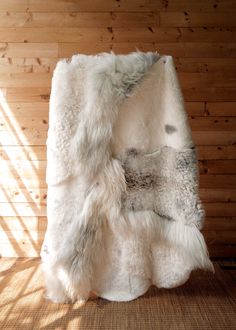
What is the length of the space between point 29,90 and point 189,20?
100 cm

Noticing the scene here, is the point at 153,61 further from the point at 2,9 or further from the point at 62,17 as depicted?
the point at 2,9

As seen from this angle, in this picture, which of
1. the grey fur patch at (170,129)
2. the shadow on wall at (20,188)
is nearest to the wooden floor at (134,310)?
the shadow on wall at (20,188)

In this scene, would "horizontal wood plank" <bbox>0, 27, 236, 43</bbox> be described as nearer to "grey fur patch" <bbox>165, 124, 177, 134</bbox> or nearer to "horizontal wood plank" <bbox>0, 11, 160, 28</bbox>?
"horizontal wood plank" <bbox>0, 11, 160, 28</bbox>

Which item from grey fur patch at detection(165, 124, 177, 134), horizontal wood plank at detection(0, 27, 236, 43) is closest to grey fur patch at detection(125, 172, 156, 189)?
grey fur patch at detection(165, 124, 177, 134)

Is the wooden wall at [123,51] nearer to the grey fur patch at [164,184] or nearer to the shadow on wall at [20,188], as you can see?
the shadow on wall at [20,188]

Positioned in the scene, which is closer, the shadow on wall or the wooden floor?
the wooden floor

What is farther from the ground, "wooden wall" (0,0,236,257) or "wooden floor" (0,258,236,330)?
"wooden wall" (0,0,236,257)

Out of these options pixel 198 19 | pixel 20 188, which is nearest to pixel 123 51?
pixel 198 19

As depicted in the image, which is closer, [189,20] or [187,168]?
[187,168]

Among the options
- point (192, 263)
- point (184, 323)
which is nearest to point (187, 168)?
point (192, 263)

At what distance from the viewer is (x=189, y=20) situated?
163cm

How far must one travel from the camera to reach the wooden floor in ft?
3.58

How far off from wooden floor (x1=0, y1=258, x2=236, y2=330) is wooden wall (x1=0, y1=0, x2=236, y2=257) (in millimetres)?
522

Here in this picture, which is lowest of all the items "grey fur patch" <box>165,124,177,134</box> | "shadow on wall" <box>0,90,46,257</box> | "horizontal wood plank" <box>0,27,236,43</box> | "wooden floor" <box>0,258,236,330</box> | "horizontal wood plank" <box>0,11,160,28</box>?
"wooden floor" <box>0,258,236,330</box>
